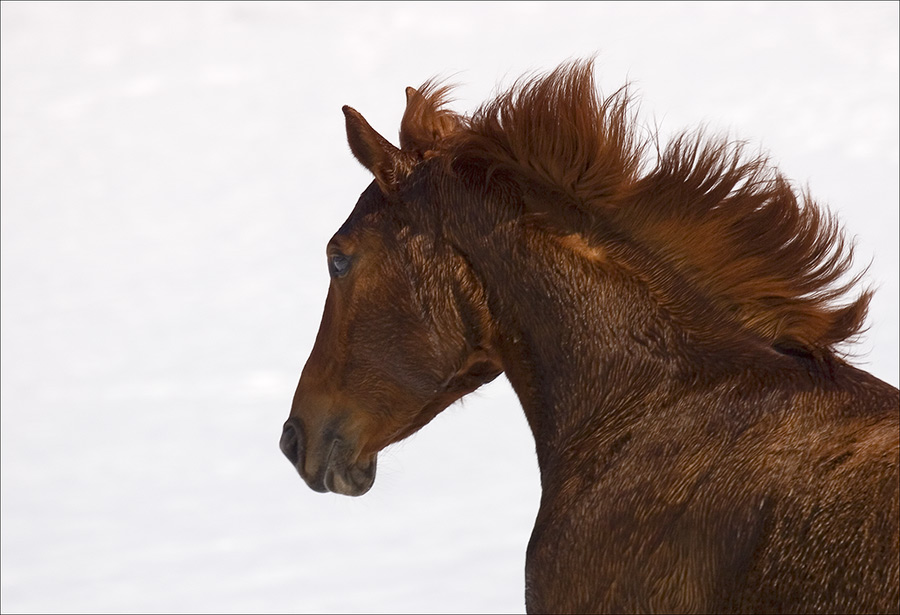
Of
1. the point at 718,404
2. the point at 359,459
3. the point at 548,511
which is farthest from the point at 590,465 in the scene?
the point at 359,459

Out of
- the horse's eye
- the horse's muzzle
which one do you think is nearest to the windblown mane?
the horse's eye

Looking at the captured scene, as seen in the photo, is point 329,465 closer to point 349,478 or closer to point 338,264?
point 349,478

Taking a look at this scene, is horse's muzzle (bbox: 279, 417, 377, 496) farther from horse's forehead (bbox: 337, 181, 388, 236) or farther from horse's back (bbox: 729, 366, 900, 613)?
horse's back (bbox: 729, 366, 900, 613)

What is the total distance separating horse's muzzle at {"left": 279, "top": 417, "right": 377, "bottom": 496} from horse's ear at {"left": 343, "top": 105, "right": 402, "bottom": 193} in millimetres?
730

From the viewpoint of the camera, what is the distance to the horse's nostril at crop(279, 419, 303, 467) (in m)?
3.61

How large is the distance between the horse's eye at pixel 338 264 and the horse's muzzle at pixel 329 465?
0.43 metres

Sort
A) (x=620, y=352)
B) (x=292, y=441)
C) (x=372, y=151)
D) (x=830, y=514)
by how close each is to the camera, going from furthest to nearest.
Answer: (x=292, y=441) < (x=372, y=151) < (x=620, y=352) < (x=830, y=514)

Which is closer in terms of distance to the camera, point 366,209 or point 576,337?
point 576,337

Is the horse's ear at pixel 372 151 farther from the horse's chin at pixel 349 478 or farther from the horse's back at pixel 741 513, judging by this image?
the horse's back at pixel 741 513

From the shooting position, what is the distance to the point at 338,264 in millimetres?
3572

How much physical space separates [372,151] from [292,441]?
861 millimetres

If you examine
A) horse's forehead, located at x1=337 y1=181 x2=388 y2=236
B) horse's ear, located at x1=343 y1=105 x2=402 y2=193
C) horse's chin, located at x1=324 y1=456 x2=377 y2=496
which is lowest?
horse's chin, located at x1=324 y1=456 x2=377 y2=496

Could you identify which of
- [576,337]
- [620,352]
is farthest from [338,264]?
[620,352]

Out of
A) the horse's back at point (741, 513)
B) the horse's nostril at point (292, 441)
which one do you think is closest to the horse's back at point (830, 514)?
the horse's back at point (741, 513)
